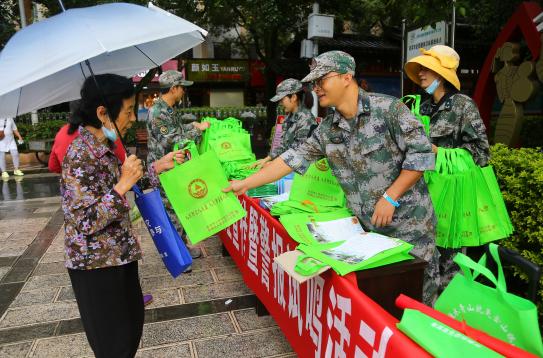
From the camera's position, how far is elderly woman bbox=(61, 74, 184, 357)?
186 cm

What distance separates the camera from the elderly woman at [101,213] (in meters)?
1.86

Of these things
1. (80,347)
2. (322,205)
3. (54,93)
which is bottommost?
(80,347)

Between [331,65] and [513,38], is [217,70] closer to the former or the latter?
[513,38]

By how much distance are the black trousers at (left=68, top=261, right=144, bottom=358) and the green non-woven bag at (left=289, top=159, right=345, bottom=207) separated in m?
1.14

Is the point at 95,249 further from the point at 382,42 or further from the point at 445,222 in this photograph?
the point at 382,42

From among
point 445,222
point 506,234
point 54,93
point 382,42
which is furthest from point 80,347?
point 382,42

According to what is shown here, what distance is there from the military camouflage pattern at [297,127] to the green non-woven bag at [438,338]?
300 centimetres

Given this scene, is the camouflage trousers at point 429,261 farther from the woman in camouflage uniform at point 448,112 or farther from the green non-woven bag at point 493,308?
the green non-woven bag at point 493,308

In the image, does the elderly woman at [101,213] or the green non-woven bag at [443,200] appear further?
the green non-woven bag at [443,200]

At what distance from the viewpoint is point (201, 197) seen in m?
2.25

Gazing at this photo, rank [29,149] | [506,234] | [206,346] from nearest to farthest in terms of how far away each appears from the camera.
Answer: [506,234] < [206,346] < [29,149]

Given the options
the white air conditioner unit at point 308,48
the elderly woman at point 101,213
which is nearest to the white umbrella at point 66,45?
the elderly woman at point 101,213

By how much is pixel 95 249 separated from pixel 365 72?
1469cm

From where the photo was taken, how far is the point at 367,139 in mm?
2109
